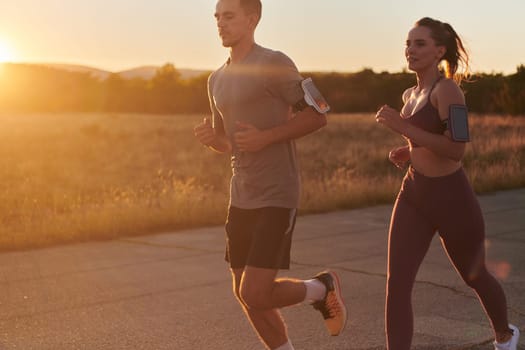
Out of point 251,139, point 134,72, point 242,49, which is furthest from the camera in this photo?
point 134,72

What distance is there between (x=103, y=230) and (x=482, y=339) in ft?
19.1

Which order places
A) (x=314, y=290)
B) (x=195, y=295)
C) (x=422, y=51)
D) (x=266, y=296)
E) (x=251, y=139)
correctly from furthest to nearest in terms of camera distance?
(x=195, y=295)
(x=314, y=290)
(x=422, y=51)
(x=266, y=296)
(x=251, y=139)

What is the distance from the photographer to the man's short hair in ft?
12.9

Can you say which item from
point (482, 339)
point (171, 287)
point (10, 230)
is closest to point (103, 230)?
point (10, 230)

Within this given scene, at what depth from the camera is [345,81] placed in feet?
225

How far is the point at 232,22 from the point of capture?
3949 mm

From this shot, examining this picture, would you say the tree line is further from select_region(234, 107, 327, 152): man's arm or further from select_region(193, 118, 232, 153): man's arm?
select_region(234, 107, 327, 152): man's arm

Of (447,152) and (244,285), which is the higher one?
(447,152)

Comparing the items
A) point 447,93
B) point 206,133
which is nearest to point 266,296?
point 206,133

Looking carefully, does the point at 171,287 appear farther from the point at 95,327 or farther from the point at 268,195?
the point at 268,195

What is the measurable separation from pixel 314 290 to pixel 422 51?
1308mm

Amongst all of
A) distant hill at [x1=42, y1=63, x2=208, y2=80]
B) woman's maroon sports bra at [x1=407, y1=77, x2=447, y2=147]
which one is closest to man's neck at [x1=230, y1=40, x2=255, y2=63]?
woman's maroon sports bra at [x1=407, y1=77, x2=447, y2=147]

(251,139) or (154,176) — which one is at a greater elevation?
(251,139)

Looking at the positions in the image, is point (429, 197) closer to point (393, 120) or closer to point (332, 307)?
point (393, 120)
